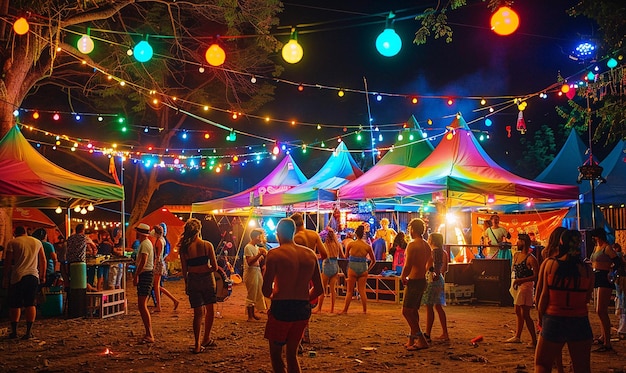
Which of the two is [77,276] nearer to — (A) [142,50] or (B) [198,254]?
(A) [142,50]

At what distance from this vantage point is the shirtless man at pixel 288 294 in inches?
207

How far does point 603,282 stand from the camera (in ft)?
27.6

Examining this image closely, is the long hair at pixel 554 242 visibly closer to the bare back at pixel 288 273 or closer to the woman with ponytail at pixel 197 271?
the bare back at pixel 288 273

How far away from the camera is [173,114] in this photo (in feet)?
93.2

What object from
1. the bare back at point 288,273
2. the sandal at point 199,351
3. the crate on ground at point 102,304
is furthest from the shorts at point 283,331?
the crate on ground at point 102,304

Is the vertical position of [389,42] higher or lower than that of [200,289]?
higher

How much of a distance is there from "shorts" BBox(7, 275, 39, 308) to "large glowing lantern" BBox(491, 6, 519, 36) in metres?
7.84

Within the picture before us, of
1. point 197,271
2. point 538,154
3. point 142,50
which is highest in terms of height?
point 538,154

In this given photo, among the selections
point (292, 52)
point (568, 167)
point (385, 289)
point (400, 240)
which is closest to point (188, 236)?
point (292, 52)

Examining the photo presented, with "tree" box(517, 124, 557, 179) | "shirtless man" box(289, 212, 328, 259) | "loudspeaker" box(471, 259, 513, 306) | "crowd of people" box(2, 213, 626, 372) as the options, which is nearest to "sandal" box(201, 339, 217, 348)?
"crowd of people" box(2, 213, 626, 372)

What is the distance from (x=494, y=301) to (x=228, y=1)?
1017 cm

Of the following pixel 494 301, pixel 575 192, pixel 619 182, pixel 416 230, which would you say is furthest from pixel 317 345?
pixel 619 182

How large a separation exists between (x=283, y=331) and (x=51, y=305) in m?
8.34

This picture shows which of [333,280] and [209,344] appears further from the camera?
[333,280]
